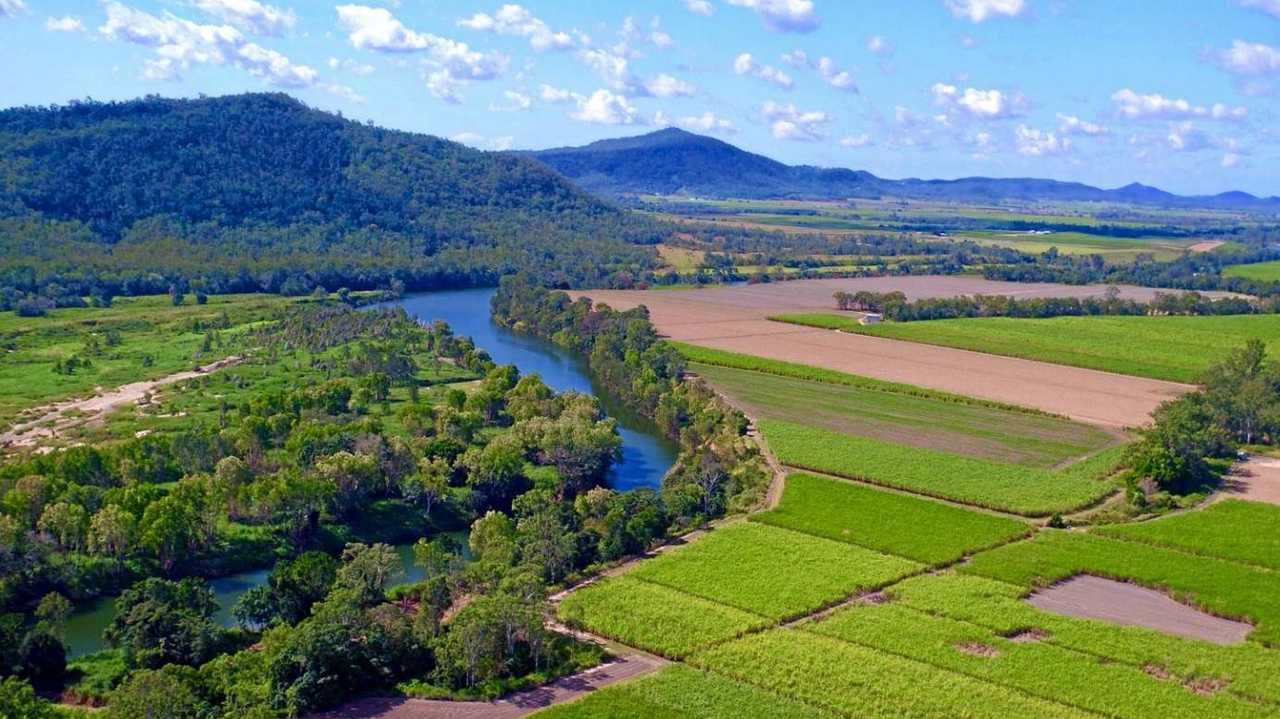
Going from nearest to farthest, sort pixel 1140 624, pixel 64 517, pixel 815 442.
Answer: pixel 1140 624 < pixel 64 517 < pixel 815 442

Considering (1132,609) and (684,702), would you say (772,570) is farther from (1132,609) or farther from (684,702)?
(1132,609)

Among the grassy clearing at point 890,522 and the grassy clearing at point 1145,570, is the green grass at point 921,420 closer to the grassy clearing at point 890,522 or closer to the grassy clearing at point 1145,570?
the grassy clearing at point 890,522

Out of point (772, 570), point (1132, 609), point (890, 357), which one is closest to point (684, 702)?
point (772, 570)

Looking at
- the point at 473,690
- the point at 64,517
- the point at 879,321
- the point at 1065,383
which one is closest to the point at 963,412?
the point at 1065,383

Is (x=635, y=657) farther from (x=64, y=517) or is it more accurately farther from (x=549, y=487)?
(x=64, y=517)

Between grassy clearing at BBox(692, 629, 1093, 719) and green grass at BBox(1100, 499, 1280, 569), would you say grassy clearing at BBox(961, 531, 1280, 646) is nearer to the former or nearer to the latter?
green grass at BBox(1100, 499, 1280, 569)

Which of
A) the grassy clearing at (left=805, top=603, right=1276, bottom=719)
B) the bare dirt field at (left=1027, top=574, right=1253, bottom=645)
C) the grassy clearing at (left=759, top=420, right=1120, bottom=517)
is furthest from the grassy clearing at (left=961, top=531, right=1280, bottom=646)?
the grassy clearing at (left=805, top=603, right=1276, bottom=719)
